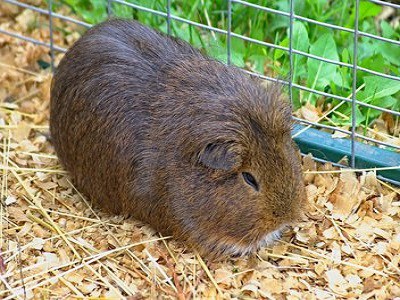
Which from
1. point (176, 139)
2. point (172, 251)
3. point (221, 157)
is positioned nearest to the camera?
point (221, 157)

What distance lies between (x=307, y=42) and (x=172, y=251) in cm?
168

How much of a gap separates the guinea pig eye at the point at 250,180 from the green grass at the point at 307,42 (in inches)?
39.8

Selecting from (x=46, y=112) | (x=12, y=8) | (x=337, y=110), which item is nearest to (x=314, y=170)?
(x=337, y=110)

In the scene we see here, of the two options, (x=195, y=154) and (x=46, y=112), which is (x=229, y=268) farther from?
(x=46, y=112)

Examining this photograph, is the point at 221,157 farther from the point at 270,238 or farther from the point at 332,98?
the point at 332,98

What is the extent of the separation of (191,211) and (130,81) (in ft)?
2.47

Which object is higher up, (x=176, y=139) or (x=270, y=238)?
(x=176, y=139)

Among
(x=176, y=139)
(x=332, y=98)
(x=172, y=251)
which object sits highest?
(x=176, y=139)

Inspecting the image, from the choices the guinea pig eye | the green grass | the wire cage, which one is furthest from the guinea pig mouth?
the green grass

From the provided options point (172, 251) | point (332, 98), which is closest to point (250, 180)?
point (172, 251)

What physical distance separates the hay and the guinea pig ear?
0.59 m

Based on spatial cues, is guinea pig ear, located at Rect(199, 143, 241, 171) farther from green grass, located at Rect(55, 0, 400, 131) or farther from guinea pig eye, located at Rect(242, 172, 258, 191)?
green grass, located at Rect(55, 0, 400, 131)

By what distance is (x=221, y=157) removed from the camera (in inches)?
176

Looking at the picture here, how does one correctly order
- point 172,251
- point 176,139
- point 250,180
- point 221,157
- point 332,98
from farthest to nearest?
point 332,98 < point 172,251 < point 176,139 < point 250,180 < point 221,157
